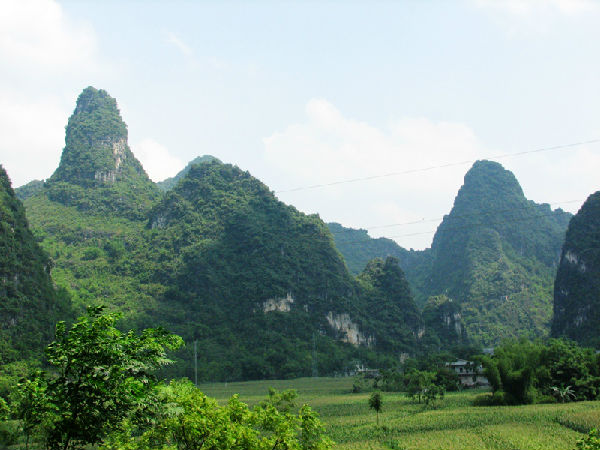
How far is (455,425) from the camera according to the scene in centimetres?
4159

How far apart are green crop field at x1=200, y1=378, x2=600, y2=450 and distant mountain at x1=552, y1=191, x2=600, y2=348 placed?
164 feet

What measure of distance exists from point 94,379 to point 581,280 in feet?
353

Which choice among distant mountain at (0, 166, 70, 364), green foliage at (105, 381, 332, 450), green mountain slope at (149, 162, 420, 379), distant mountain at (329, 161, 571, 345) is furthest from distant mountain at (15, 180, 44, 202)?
green foliage at (105, 381, 332, 450)

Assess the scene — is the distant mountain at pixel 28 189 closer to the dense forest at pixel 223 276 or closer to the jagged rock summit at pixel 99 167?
the dense forest at pixel 223 276

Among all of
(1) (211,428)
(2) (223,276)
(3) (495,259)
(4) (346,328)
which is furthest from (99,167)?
(1) (211,428)

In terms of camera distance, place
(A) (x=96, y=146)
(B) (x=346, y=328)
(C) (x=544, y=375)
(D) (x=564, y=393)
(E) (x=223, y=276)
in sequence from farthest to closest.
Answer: (A) (x=96, y=146), (B) (x=346, y=328), (E) (x=223, y=276), (C) (x=544, y=375), (D) (x=564, y=393)

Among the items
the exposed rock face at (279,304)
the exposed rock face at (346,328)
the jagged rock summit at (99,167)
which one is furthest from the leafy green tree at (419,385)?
the jagged rock summit at (99,167)

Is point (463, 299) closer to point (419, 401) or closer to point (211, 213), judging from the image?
point (211, 213)

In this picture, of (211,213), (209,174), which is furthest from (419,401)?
(209,174)

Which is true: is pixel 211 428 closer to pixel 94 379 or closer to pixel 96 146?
pixel 94 379

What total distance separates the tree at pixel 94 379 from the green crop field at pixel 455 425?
93.7ft

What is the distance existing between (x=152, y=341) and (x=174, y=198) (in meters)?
117

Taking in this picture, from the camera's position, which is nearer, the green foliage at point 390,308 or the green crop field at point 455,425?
the green crop field at point 455,425

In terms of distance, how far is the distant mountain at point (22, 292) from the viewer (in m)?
68.2
